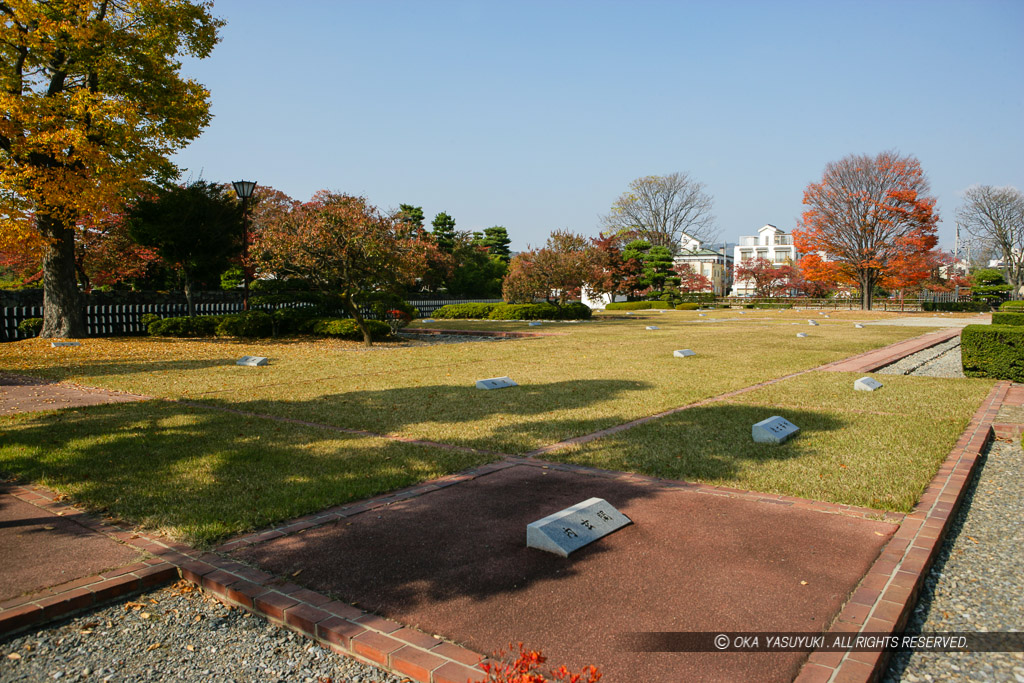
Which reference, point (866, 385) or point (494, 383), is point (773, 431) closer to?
point (866, 385)

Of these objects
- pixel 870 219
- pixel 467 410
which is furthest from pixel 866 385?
pixel 870 219

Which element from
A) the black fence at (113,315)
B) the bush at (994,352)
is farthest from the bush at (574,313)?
the bush at (994,352)

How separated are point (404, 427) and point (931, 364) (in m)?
12.4

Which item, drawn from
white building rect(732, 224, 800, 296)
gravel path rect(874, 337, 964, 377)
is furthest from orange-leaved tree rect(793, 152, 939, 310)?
white building rect(732, 224, 800, 296)

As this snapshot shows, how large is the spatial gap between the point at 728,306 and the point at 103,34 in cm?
4820

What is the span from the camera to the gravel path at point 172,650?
2.68 metres

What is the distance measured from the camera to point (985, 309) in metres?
44.1

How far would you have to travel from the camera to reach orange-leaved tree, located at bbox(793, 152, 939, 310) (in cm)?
3738

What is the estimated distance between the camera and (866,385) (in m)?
9.77

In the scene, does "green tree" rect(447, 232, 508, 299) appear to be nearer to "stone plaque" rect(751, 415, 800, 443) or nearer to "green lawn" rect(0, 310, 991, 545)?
"green lawn" rect(0, 310, 991, 545)

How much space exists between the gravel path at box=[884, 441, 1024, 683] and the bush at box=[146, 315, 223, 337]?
733 inches

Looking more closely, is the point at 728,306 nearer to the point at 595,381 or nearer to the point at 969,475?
the point at 595,381

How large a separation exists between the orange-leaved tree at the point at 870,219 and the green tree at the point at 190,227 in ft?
112

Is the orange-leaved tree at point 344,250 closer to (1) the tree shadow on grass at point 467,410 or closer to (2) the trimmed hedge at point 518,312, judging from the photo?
(1) the tree shadow on grass at point 467,410
